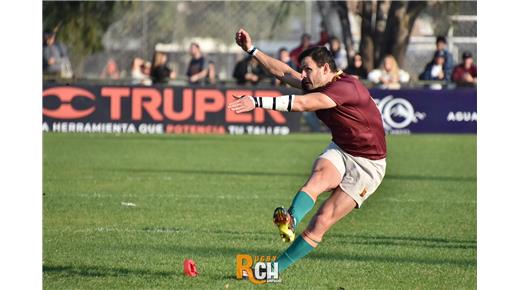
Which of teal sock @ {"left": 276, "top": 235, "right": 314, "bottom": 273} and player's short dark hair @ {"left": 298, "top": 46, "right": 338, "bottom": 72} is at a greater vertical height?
player's short dark hair @ {"left": 298, "top": 46, "right": 338, "bottom": 72}

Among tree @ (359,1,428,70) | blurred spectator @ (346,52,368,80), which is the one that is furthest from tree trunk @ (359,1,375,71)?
blurred spectator @ (346,52,368,80)

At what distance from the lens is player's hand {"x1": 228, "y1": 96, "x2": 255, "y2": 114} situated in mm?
8766

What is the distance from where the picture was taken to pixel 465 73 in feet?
94.7

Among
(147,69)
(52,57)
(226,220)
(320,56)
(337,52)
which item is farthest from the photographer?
(147,69)

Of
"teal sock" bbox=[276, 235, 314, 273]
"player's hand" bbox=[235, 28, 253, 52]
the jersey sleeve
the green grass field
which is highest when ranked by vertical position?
"player's hand" bbox=[235, 28, 253, 52]

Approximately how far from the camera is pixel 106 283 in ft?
32.1

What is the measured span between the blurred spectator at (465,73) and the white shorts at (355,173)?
759 inches

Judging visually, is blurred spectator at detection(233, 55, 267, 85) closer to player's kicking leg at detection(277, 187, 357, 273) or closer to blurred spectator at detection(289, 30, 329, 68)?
blurred spectator at detection(289, 30, 329, 68)

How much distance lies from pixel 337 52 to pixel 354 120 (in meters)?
18.5

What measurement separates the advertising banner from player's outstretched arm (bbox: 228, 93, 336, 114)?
17988 millimetres

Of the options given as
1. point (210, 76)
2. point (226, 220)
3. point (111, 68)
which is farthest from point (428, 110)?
point (226, 220)

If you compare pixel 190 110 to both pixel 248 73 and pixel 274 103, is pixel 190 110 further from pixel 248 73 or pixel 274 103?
pixel 274 103

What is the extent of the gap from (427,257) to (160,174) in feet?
28.3
